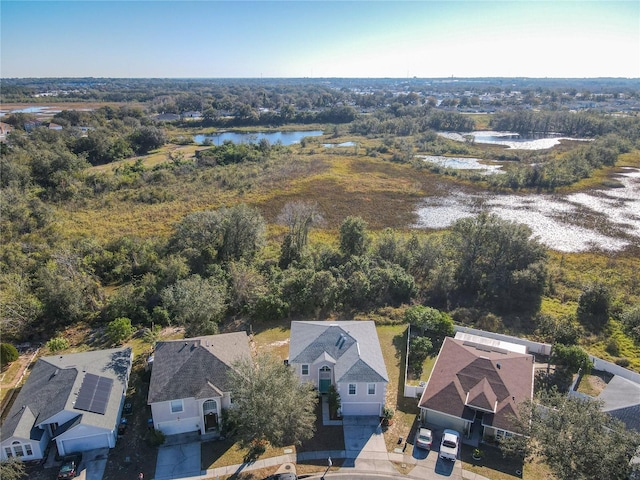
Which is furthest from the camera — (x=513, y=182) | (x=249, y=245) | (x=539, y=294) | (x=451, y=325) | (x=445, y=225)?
(x=513, y=182)

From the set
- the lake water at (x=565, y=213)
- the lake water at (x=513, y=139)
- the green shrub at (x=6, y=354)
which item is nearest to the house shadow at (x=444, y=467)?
the green shrub at (x=6, y=354)

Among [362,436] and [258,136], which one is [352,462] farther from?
[258,136]

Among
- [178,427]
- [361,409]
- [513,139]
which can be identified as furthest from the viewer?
[513,139]

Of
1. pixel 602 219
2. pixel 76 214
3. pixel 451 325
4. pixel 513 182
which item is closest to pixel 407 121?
Result: pixel 513 182

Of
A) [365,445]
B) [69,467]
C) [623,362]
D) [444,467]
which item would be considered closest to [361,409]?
[365,445]

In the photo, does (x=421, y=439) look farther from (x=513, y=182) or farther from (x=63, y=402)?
(x=513, y=182)

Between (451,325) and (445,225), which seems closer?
(451,325)

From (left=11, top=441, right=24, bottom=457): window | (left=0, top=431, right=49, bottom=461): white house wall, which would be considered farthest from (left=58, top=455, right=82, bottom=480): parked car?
(left=11, top=441, right=24, bottom=457): window
